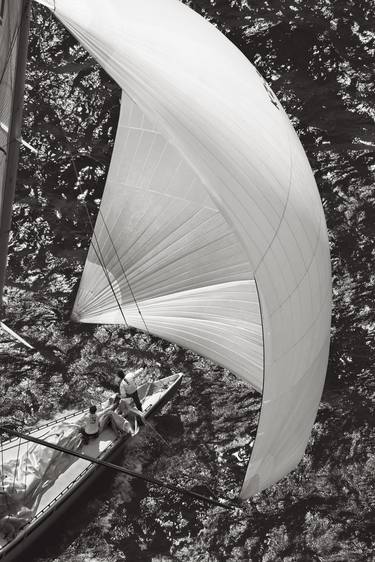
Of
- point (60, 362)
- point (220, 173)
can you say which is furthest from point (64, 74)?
point (220, 173)

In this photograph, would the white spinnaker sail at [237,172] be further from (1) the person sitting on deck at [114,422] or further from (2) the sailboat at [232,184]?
(1) the person sitting on deck at [114,422]

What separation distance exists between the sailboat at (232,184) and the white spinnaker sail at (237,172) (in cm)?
2

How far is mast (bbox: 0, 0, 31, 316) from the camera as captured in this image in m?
14.7

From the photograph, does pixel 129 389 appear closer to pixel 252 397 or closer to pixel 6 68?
pixel 252 397

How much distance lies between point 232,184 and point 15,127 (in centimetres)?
404

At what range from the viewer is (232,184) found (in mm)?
14914

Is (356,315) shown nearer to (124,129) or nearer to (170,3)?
(124,129)

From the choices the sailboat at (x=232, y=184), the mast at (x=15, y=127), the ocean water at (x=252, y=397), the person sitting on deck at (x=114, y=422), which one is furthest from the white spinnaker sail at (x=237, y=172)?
the person sitting on deck at (x=114, y=422)

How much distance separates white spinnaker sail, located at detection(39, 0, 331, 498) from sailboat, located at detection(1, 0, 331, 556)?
0.02m

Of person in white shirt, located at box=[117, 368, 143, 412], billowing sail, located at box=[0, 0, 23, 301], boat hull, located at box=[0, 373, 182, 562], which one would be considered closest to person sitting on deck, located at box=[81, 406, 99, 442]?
boat hull, located at box=[0, 373, 182, 562]

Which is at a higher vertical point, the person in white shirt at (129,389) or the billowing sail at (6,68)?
the billowing sail at (6,68)

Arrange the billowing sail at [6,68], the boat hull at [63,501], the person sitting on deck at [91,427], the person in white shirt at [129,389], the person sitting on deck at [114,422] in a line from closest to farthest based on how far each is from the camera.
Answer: the billowing sail at [6,68]
the boat hull at [63,501]
the person sitting on deck at [91,427]
the person sitting on deck at [114,422]
the person in white shirt at [129,389]

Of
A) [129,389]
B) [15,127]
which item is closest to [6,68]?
[15,127]

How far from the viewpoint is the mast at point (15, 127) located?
14.7 meters
